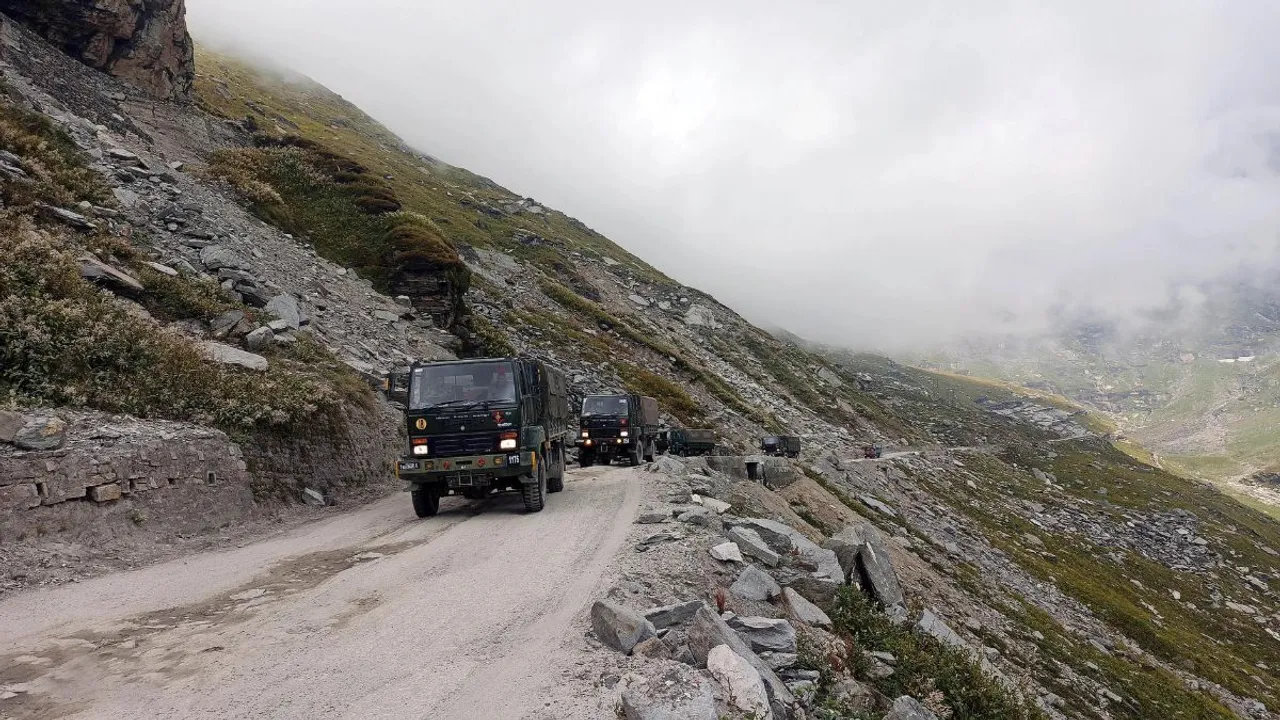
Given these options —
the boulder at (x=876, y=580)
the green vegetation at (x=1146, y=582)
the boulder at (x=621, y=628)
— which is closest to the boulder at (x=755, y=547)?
the boulder at (x=876, y=580)

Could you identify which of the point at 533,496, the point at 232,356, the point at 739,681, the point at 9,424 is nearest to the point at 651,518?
the point at 533,496

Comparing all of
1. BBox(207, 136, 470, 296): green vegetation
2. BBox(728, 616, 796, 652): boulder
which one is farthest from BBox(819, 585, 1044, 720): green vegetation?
BBox(207, 136, 470, 296): green vegetation

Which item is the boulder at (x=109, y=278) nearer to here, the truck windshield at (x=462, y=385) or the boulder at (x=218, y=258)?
the boulder at (x=218, y=258)

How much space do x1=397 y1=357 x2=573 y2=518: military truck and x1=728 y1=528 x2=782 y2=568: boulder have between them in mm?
5205

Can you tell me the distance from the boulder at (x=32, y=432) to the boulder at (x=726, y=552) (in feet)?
36.4

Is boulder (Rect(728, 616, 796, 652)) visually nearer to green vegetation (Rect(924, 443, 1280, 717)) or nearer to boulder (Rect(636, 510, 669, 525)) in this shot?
boulder (Rect(636, 510, 669, 525))

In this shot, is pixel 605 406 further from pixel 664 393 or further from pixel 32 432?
pixel 32 432

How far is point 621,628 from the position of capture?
7094mm

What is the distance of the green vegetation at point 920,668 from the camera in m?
8.73

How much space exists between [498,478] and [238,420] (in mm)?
6135

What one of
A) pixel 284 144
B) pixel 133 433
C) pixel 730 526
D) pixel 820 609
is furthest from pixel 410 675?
pixel 284 144

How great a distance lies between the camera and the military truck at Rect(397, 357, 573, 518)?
1442 centimetres

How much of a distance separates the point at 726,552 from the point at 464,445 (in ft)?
22.0

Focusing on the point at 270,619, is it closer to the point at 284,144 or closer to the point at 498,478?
the point at 498,478
